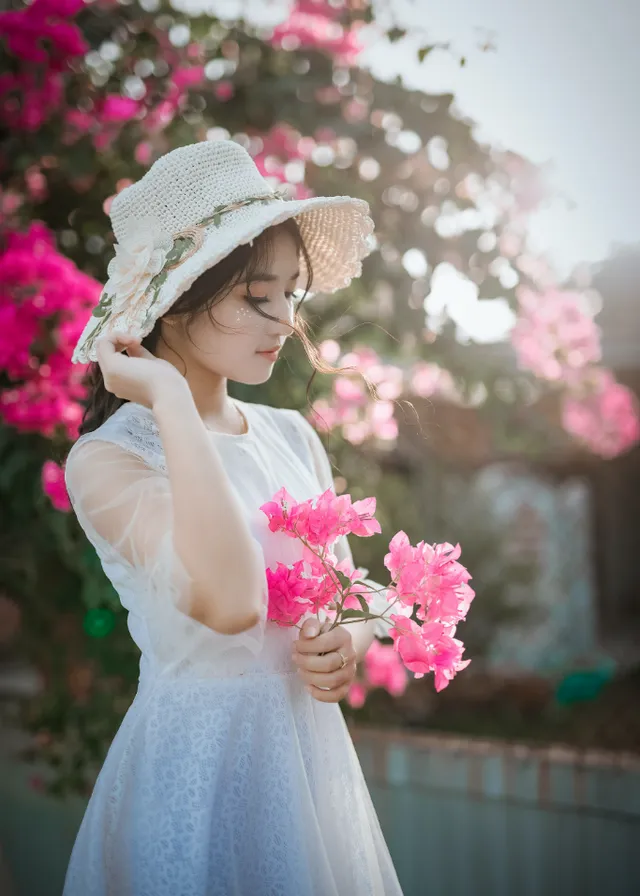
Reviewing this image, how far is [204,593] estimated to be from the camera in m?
1.11

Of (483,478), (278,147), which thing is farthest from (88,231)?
(483,478)

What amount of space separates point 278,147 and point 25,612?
5.37 feet

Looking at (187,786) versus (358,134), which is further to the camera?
(358,134)

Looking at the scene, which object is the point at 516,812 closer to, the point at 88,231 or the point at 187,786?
the point at 187,786

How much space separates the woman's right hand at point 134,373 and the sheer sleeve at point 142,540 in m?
0.10

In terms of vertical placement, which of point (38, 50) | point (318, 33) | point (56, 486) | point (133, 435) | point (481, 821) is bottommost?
point (481, 821)

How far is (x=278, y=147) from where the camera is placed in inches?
101

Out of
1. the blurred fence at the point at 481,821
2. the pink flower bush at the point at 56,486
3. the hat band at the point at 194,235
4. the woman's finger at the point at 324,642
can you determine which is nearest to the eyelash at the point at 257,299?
the hat band at the point at 194,235

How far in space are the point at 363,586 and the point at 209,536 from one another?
27 centimetres

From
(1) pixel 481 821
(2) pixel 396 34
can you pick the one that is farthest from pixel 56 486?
(1) pixel 481 821

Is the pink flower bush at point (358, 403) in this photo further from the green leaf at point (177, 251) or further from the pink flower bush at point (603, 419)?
the green leaf at point (177, 251)

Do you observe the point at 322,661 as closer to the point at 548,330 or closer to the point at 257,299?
the point at 257,299

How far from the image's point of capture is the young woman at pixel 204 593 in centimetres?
115

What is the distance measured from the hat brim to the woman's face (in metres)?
0.06
